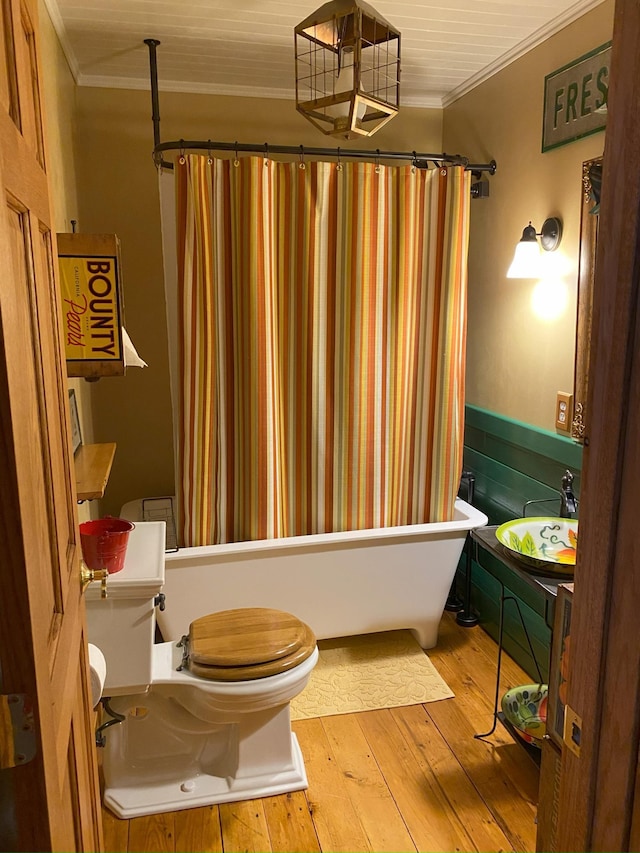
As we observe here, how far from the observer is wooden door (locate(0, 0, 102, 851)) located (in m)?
0.63

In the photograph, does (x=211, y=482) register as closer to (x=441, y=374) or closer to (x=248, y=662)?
(x=248, y=662)

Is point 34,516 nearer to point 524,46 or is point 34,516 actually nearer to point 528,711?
point 528,711

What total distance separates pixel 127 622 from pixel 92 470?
45cm

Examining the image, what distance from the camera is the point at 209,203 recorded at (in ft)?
7.74

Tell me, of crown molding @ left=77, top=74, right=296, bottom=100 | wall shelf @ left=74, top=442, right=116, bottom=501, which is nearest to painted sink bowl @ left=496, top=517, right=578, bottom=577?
wall shelf @ left=74, top=442, right=116, bottom=501

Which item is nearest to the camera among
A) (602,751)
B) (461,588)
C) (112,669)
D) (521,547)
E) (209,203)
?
(602,751)

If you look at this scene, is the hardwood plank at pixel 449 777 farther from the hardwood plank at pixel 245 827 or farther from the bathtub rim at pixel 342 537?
the bathtub rim at pixel 342 537

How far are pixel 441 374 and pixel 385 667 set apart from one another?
1.24 m

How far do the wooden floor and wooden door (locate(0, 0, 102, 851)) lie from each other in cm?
87

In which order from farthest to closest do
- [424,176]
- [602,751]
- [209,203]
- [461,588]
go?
[461,588] < [424,176] < [209,203] < [602,751]

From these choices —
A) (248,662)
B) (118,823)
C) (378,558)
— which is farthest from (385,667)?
(118,823)

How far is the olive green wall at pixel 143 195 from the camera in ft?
9.55

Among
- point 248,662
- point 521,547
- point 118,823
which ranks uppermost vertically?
point 521,547

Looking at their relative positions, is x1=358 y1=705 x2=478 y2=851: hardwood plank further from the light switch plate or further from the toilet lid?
the light switch plate
